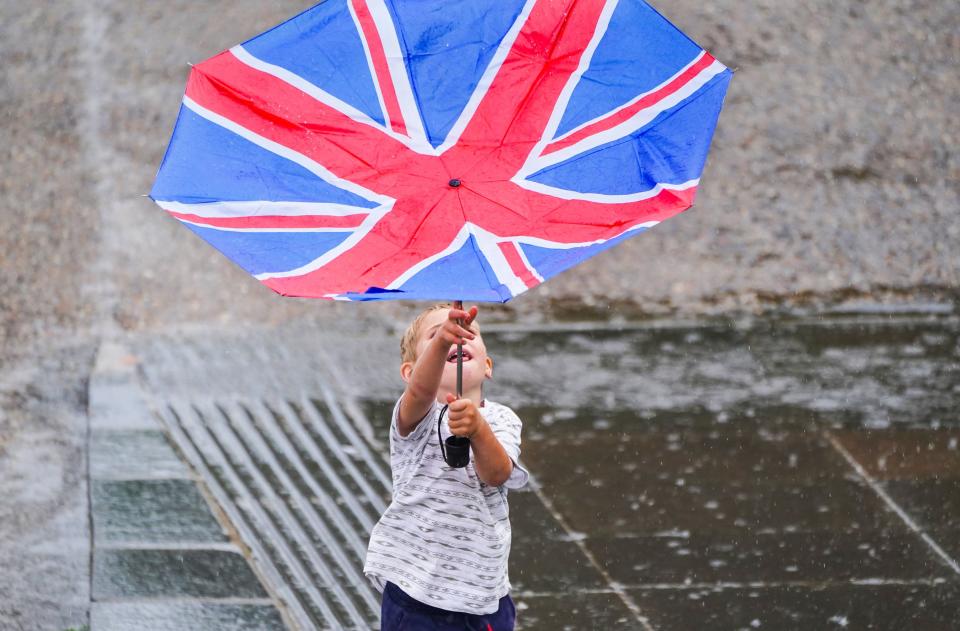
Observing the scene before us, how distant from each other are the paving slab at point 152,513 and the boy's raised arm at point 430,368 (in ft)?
7.12

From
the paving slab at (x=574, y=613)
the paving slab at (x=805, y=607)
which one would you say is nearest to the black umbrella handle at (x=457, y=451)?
the paving slab at (x=574, y=613)

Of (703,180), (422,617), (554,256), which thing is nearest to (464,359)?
(554,256)

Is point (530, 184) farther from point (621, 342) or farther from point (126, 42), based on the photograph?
point (126, 42)

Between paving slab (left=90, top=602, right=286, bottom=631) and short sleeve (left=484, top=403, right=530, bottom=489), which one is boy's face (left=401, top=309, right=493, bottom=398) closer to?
short sleeve (left=484, top=403, right=530, bottom=489)

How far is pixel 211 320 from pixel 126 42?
267cm

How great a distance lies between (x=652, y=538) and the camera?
512cm

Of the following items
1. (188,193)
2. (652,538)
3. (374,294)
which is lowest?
(652,538)

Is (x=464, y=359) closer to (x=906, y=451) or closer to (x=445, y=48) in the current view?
(x=445, y=48)

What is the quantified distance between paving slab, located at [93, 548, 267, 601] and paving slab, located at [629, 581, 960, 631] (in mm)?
1420

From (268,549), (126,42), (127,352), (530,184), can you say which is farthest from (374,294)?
(126,42)

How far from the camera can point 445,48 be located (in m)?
3.02

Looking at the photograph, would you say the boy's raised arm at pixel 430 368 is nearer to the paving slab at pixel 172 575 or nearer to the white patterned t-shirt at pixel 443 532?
the white patterned t-shirt at pixel 443 532

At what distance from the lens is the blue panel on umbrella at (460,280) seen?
262 cm

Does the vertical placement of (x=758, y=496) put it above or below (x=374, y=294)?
below
